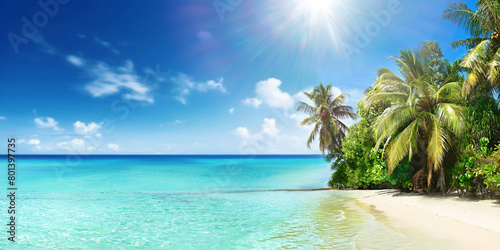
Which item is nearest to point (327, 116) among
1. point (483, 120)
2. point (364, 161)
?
point (364, 161)

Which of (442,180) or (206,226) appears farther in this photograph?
(442,180)

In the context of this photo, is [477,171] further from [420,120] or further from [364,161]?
[364,161]

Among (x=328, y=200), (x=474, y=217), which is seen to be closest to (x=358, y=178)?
(x=328, y=200)

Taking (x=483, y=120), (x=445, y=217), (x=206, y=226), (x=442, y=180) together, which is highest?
(x=483, y=120)

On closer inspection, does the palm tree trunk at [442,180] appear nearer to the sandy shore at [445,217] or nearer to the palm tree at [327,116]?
the sandy shore at [445,217]

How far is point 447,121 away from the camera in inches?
509

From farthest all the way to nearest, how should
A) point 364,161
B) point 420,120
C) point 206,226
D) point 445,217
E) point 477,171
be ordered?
point 364,161, point 420,120, point 477,171, point 206,226, point 445,217

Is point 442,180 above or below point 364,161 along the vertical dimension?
below

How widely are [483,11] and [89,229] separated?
17.8 meters

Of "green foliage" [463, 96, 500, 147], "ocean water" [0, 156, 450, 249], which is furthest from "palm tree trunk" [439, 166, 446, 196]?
"ocean water" [0, 156, 450, 249]

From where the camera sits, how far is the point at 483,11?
12.6 meters

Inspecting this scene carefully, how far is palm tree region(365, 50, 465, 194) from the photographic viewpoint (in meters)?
12.7

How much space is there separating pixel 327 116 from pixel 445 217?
623 inches

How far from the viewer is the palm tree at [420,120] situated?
41.7 feet
